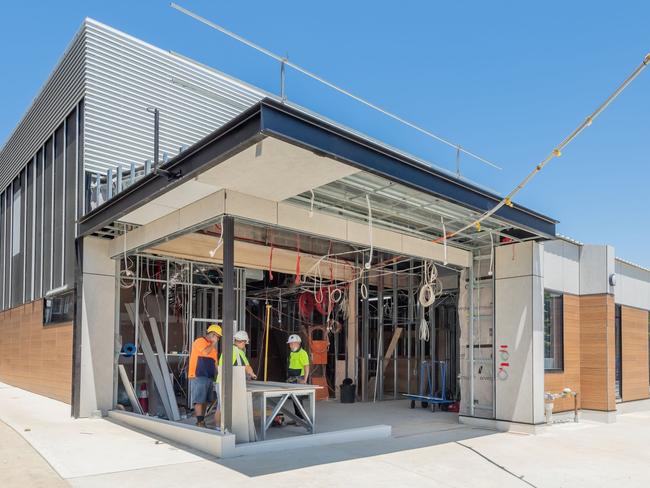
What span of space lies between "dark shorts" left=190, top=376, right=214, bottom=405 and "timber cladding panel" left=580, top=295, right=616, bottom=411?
26.1ft

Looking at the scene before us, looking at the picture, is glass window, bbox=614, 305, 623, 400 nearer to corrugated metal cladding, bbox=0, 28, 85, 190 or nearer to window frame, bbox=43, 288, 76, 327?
window frame, bbox=43, 288, 76, 327

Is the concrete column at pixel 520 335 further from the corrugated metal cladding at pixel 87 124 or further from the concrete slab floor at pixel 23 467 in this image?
the concrete slab floor at pixel 23 467

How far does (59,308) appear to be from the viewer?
13375 mm

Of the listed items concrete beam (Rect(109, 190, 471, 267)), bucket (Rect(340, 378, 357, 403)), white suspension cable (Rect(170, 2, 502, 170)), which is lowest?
bucket (Rect(340, 378, 357, 403))

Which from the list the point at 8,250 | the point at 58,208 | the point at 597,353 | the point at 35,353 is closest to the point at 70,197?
the point at 58,208

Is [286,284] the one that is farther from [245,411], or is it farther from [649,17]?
[649,17]

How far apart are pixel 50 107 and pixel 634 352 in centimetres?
1574

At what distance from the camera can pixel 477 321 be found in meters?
11.9

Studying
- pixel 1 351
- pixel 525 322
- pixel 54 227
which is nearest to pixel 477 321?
pixel 525 322

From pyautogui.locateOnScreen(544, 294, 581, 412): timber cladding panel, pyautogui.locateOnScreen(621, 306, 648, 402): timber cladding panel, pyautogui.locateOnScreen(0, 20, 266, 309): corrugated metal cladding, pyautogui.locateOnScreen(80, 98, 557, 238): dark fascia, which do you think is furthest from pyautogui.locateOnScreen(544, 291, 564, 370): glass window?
pyautogui.locateOnScreen(0, 20, 266, 309): corrugated metal cladding

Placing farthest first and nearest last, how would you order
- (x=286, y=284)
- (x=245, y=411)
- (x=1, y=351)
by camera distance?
(x=1, y=351)
(x=286, y=284)
(x=245, y=411)

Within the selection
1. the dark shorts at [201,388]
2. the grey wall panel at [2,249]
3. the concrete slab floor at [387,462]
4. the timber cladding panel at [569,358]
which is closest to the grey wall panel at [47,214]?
the concrete slab floor at [387,462]

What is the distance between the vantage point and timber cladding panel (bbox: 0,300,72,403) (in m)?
12.6

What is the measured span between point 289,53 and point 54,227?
7968 mm
